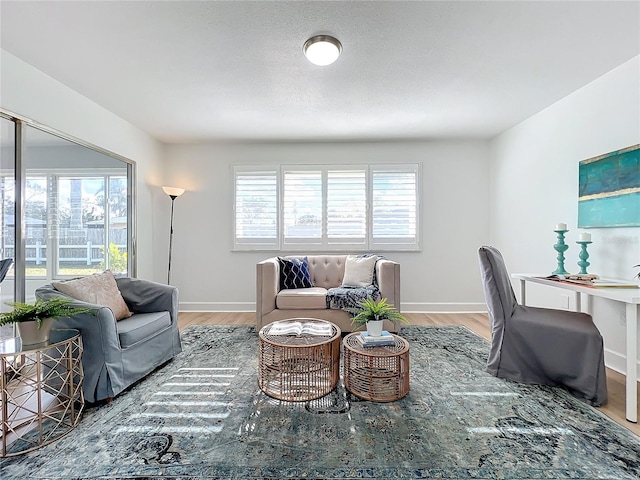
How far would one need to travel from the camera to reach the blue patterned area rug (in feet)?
4.55

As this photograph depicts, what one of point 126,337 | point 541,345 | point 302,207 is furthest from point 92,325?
point 541,345

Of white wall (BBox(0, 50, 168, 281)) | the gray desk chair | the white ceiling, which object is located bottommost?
the gray desk chair

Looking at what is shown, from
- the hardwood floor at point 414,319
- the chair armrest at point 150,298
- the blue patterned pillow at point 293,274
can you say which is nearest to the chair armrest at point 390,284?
the hardwood floor at point 414,319

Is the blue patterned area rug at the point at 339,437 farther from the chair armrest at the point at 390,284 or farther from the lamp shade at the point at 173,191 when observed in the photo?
the lamp shade at the point at 173,191

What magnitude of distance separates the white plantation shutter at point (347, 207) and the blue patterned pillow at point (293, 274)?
82 centimetres

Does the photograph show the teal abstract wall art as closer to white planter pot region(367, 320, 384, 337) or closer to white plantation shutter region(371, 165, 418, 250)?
white plantation shutter region(371, 165, 418, 250)

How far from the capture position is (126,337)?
2.08 meters

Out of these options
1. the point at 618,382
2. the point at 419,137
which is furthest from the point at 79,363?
the point at 419,137

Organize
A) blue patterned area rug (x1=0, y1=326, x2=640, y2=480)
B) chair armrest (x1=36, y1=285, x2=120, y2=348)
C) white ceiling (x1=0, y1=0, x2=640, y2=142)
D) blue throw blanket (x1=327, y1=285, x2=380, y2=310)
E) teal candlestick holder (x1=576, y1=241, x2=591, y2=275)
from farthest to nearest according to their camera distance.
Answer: blue throw blanket (x1=327, y1=285, x2=380, y2=310) → teal candlestick holder (x1=576, y1=241, x2=591, y2=275) → chair armrest (x1=36, y1=285, x2=120, y2=348) → white ceiling (x1=0, y1=0, x2=640, y2=142) → blue patterned area rug (x1=0, y1=326, x2=640, y2=480)

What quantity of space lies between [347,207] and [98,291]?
3052mm

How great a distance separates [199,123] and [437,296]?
392cm

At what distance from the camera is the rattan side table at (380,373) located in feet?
6.45

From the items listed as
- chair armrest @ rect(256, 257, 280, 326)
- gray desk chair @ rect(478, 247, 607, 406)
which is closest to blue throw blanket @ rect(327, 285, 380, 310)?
chair armrest @ rect(256, 257, 280, 326)

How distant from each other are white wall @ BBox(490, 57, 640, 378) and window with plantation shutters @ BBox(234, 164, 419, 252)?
45.3 inches
